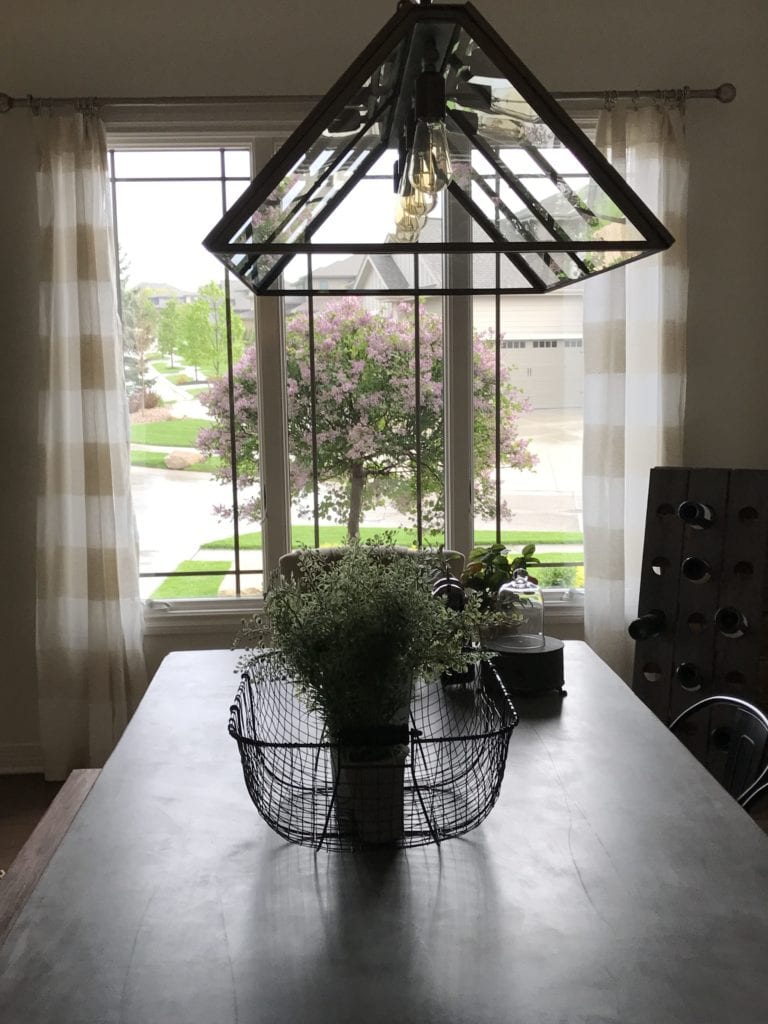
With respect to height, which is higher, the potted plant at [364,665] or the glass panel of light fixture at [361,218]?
the glass panel of light fixture at [361,218]

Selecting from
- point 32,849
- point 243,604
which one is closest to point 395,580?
point 32,849

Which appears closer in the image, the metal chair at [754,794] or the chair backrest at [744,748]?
the metal chair at [754,794]

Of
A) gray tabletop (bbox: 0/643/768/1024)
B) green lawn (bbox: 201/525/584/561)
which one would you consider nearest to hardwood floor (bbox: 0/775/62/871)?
green lawn (bbox: 201/525/584/561)

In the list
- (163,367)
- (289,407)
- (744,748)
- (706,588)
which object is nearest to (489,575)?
(744,748)

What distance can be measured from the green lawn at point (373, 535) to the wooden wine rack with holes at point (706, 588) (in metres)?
0.47

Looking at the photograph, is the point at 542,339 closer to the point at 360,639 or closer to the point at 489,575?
the point at 489,575

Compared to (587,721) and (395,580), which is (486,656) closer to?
(395,580)

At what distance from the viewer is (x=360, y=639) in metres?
1.44

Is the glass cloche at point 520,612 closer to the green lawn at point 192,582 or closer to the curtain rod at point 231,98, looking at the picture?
the green lawn at point 192,582

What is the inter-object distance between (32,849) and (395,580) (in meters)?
1.22

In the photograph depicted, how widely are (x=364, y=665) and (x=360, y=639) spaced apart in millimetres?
40

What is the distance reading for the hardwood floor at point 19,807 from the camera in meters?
3.24

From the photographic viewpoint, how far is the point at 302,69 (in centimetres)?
359

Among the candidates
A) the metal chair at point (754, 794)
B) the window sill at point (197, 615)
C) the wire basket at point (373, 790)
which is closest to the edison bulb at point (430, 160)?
the wire basket at point (373, 790)
